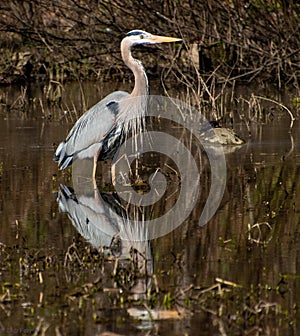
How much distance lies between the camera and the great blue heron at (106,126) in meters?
9.28

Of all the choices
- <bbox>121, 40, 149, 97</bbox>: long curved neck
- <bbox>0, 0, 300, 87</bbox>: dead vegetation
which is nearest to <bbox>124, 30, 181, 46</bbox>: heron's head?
<bbox>121, 40, 149, 97</bbox>: long curved neck

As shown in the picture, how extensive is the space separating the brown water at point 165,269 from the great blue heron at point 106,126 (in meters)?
0.56

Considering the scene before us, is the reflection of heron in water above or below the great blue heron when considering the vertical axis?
below

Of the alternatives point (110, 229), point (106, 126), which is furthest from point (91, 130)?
A: point (110, 229)

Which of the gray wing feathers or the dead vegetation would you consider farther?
the dead vegetation

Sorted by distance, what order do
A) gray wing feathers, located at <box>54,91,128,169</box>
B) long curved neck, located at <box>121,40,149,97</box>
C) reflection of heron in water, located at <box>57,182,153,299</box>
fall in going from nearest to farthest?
reflection of heron in water, located at <box>57,182,153,299</box>
gray wing feathers, located at <box>54,91,128,169</box>
long curved neck, located at <box>121,40,149,97</box>

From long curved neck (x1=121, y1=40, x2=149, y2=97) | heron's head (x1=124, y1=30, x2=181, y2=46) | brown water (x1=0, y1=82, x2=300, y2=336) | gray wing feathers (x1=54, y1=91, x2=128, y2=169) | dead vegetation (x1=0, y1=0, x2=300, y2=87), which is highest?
dead vegetation (x1=0, y1=0, x2=300, y2=87)

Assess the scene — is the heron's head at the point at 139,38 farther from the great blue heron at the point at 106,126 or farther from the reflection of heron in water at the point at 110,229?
the reflection of heron in water at the point at 110,229

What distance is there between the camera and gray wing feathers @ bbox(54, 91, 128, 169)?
30.4ft

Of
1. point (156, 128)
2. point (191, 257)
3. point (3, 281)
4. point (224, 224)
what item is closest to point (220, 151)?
point (156, 128)

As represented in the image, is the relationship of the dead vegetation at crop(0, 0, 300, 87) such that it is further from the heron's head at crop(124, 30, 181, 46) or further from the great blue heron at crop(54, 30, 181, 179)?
the great blue heron at crop(54, 30, 181, 179)

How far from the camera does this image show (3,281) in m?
5.45

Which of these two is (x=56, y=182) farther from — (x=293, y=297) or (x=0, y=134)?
(x=293, y=297)

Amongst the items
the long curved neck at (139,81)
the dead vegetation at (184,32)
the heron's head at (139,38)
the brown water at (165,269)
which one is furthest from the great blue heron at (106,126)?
A: the dead vegetation at (184,32)
